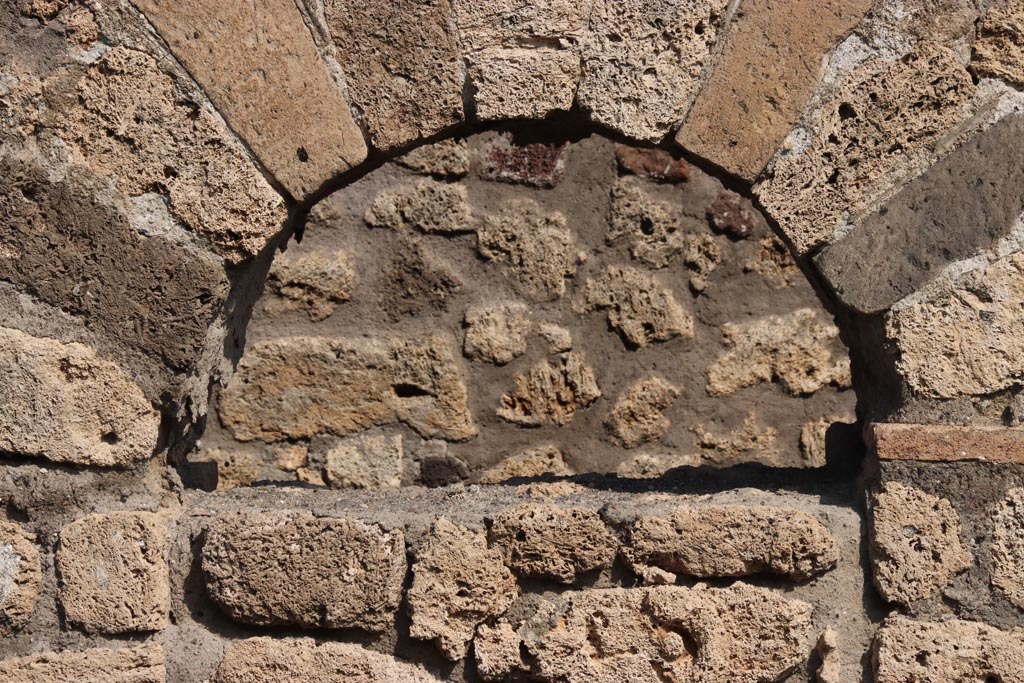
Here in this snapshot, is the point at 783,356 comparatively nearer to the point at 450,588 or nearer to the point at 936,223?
the point at 936,223

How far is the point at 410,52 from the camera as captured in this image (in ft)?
7.06

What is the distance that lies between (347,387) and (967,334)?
1.91 meters

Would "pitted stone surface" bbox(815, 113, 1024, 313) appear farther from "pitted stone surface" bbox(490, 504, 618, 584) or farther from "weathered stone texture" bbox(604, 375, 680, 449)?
"weathered stone texture" bbox(604, 375, 680, 449)

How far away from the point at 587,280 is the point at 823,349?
0.79 meters

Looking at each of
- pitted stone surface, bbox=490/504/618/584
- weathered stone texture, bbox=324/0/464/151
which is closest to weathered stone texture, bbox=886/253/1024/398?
pitted stone surface, bbox=490/504/618/584

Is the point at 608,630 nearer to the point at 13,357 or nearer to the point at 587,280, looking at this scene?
the point at 13,357

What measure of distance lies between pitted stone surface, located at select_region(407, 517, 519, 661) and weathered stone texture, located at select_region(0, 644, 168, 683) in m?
0.48

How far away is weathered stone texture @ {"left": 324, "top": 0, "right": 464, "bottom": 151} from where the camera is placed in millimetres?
2139

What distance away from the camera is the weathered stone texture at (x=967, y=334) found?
2113 millimetres

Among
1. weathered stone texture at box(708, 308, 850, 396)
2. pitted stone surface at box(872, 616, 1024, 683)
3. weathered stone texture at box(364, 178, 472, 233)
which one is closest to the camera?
pitted stone surface at box(872, 616, 1024, 683)

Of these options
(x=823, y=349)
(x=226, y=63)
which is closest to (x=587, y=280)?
(x=823, y=349)

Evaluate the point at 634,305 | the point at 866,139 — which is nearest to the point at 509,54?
the point at 866,139

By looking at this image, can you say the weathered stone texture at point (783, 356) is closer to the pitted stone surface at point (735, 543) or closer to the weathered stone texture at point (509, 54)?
the pitted stone surface at point (735, 543)

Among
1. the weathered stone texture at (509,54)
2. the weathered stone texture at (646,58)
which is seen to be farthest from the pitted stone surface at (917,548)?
the weathered stone texture at (509,54)
